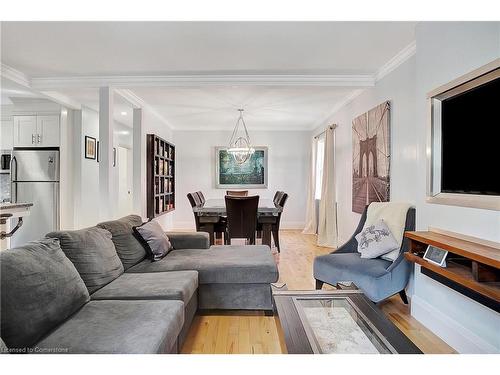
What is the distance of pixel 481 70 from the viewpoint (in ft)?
6.01

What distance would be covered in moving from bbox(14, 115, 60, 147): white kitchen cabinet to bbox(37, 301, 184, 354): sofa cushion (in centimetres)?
396

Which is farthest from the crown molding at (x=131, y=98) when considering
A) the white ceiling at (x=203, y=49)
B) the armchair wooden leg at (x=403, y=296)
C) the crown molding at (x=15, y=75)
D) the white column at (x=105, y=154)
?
the armchair wooden leg at (x=403, y=296)

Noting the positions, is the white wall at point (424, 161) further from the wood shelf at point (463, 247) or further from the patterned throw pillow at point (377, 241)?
the patterned throw pillow at point (377, 241)

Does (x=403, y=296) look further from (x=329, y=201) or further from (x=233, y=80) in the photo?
(x=233, y=80)

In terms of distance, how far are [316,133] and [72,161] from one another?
4796 millimetres

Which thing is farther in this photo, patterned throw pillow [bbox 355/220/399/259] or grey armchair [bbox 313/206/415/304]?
A: patterned throw pillow [bbox 355/220/399/259]

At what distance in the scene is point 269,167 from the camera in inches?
299

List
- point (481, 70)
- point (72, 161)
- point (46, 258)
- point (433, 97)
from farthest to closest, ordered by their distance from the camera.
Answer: point (72, 161)
point (433, 97)
point (481, 70)
point (46, 258)

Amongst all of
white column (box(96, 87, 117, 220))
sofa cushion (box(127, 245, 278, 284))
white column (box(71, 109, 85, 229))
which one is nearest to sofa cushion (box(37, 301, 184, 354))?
sofa cushion (box(127, 245, 278, 284))

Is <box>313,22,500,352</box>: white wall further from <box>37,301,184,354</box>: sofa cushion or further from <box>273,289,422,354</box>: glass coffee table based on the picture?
<box>37,301,184,354</box>: sofa cushion

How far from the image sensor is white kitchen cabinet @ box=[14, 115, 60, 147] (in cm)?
488

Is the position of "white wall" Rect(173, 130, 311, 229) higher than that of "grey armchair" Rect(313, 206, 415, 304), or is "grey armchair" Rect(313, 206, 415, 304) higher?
"white wall" Rect(173, 130, 311, 229)

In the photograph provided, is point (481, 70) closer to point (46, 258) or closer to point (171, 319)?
point (171, 319)
